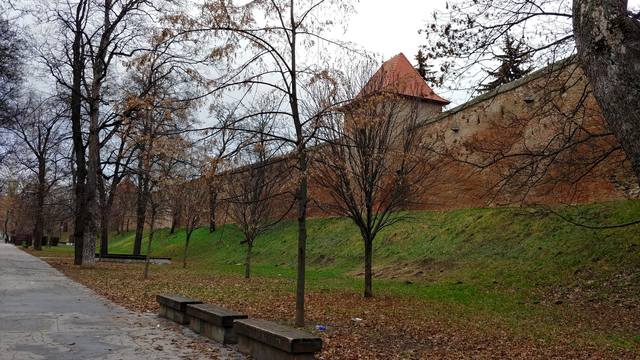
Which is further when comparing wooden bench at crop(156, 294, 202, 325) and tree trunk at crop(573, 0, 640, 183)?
wooden bench at crop(156, 294, 202, 325)

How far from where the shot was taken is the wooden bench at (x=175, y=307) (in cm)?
852

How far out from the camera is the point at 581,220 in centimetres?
1584

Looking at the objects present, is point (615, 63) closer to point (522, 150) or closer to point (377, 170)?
point (377, 170)

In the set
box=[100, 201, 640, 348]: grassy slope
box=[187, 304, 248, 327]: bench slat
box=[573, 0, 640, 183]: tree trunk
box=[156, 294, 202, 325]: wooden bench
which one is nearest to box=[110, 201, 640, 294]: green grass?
box=[100, 201, 640, 348]: grassy slope

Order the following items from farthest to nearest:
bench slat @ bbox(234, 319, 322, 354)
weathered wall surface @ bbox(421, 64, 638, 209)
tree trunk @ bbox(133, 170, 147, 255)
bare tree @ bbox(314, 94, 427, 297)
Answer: tree trunk @ bbox(133, 170, 147, 255), weathered wall surface @ bbox(421, 64, 638, 209), bare tree @ bbox(314, 94, 427, 297), bench slat @ bbox(234, 319, 322, 354)

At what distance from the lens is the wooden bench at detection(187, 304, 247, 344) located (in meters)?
7.18

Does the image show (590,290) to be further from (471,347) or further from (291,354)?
(291,354)

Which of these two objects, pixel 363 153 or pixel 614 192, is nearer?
pixel 363 153

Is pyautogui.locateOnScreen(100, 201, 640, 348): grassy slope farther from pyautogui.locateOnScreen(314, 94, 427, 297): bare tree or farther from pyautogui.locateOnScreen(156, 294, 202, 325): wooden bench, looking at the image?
pyautogui.locateOnScreen(156, 294, 202, 325): wooden bench

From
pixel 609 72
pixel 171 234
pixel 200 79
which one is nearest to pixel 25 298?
pixel 200 79

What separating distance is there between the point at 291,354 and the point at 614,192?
13873 millimetres

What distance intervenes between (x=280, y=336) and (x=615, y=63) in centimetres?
389

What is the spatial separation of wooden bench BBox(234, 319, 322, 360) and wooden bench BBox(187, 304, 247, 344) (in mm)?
417

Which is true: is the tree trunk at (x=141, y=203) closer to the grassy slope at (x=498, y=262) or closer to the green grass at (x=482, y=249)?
the green grass at (x=482, y=249)
